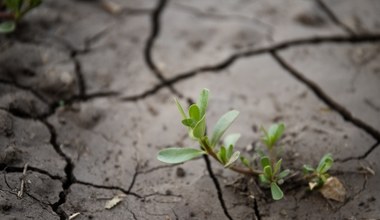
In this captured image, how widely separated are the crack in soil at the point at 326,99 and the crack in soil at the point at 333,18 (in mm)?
567

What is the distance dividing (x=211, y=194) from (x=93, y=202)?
0.55m

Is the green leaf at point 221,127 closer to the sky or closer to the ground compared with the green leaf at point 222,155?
closer to the sky

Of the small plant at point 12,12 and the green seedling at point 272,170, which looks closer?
the green seedling at point 272,170

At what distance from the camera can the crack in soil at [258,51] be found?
2555 millimetres

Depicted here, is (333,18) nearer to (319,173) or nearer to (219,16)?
(219,16)

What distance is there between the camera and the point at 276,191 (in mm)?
1771

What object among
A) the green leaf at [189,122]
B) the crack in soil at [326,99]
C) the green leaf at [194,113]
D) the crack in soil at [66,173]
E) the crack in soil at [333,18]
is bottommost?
the crack in soil at [66,173]

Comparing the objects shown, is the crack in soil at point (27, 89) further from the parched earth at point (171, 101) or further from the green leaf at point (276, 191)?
the green leaf at point (276, 191)

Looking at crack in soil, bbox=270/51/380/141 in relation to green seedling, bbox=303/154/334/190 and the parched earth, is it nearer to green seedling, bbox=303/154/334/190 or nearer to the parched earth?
the parched earth

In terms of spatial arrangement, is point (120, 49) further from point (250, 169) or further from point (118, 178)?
point (250, 169)

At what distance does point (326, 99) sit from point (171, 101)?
36.4 inches

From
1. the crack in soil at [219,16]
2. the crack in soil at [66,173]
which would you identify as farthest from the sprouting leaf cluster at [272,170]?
the crack in soil at [219,16]

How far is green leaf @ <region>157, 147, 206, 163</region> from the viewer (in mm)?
1751

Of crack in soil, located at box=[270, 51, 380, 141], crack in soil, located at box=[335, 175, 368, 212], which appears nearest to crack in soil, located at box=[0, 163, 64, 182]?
crack in soil, located at box=[335, 175, 368, 212]
